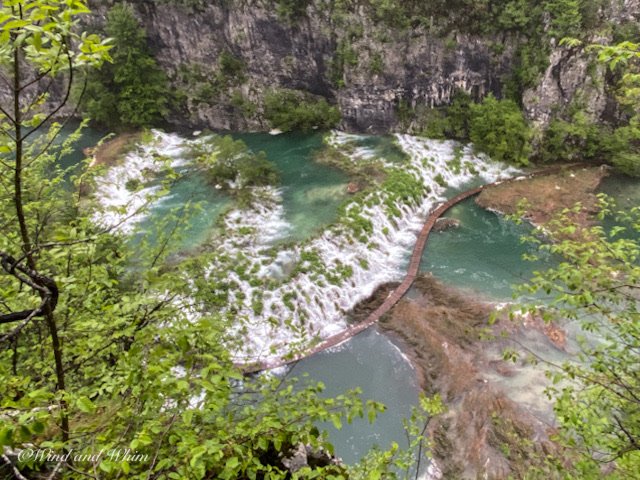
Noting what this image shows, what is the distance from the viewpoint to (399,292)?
16.9 meters

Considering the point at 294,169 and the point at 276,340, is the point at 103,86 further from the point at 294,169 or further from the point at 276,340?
the point at 276,340

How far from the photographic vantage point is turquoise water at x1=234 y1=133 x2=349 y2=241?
20.0 meters

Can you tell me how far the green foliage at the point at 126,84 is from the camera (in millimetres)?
27913

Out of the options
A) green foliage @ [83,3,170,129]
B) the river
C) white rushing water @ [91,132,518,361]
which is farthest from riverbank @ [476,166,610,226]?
green foliage @ [83,3,170,129]

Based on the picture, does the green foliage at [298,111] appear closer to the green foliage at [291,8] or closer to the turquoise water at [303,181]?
the turquoise water at [303,181]

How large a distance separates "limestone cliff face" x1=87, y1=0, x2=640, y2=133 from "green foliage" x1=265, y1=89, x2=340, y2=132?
0.71 meters

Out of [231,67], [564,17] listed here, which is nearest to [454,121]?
[564,17]

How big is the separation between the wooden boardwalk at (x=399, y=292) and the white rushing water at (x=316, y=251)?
0.38 m

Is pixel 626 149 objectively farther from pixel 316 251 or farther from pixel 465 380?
pixel 316 251

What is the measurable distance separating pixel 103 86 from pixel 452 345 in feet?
90.9

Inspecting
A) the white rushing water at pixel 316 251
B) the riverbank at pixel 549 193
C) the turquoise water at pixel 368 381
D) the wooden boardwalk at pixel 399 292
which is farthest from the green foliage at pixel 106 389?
the riverbank at pixel 549 193

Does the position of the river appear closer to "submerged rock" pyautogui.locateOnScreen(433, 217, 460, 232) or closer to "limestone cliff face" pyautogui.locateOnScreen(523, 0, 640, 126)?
"submerged rock" pyautogui.locateOnScreen(433, 217, 460, 232)

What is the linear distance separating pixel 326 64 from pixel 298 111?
3.81 metres

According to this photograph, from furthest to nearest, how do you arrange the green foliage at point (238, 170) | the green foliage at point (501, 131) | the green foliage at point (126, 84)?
1. the green foliage at point (126, 84)
2. the green foliage at point (501, 131)
3. the green foliage at point (238, 170)
